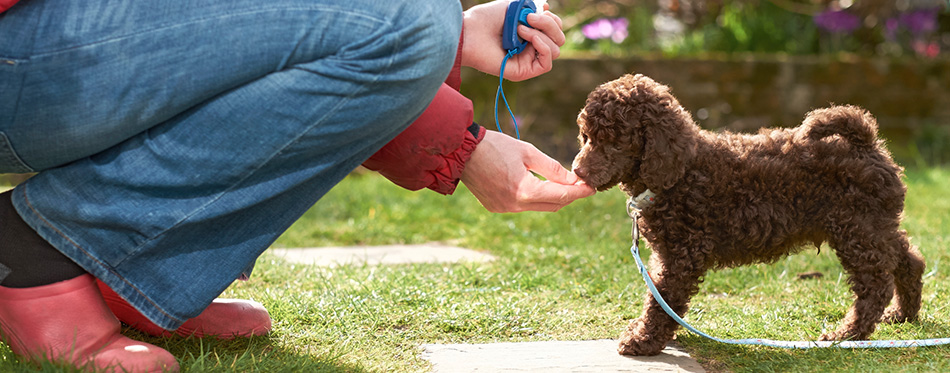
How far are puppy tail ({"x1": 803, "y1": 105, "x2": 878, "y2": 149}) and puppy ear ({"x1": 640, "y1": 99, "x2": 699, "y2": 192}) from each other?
1.32 ft

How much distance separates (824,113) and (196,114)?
1770 mm

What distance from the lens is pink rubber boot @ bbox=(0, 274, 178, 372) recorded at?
1860mm

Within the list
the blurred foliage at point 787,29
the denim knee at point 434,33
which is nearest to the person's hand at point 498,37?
the denim knee at point 434,33

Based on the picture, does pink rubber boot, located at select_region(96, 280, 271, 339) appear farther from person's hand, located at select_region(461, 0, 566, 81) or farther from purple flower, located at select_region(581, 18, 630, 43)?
purple flower, located at select_region(581, 18, 630, 43)

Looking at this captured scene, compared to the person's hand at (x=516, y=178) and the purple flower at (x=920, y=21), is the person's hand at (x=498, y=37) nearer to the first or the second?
the person's hand at (x=516, y=178)

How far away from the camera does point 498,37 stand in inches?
89.0

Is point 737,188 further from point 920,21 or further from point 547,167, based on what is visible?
point 920,21

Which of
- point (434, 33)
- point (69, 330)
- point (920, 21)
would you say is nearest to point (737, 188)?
point (434, 33)

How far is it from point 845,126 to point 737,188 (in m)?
0.39

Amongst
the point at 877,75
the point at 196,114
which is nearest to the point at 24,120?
the point at 196,114

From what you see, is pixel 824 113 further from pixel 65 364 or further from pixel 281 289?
pixel 65 364

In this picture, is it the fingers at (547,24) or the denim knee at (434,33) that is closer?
the denim knee at (434,33)

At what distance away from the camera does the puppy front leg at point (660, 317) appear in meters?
2.24

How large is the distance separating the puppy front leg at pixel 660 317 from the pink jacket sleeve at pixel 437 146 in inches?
26.6
